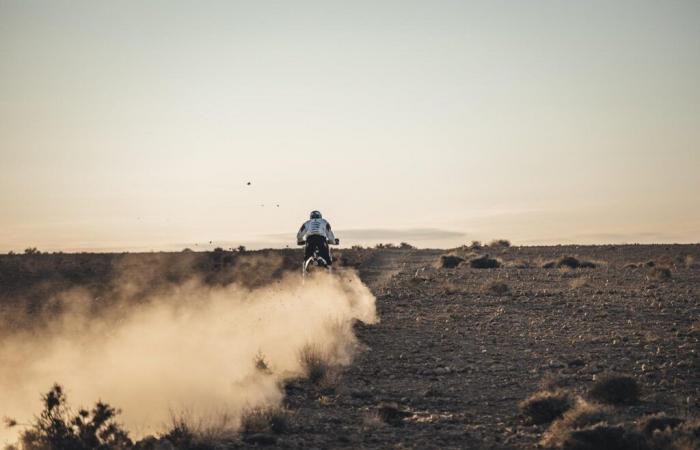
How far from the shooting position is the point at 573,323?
20.4m

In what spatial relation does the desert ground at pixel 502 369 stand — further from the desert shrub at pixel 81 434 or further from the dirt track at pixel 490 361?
the desert shrub at pixel 81 434

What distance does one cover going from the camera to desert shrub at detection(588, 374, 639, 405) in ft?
37.6

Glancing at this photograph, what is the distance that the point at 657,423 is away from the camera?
9531 mm

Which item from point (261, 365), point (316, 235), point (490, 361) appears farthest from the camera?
point (316, 235)

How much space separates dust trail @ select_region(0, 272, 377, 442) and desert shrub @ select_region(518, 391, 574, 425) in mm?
4231

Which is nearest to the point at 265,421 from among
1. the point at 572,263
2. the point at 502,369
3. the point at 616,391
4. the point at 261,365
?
the point at 261,365

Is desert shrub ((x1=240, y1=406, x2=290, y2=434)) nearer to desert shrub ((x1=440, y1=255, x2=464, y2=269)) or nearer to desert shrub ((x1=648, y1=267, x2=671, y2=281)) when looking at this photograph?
desert shrub ((x1=648, y1=267, x2=671, y2=281))

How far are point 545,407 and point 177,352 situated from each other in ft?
28.9

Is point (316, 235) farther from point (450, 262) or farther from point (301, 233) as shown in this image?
point (450, 262)

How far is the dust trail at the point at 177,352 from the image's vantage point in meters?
11.8

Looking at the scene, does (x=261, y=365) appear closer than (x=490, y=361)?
Yes

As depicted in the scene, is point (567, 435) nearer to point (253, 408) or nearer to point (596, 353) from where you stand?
point (253, 408)

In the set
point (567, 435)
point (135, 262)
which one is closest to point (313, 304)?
point (567, 435)

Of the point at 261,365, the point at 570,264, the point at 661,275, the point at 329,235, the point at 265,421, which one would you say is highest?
the point at 329,235
